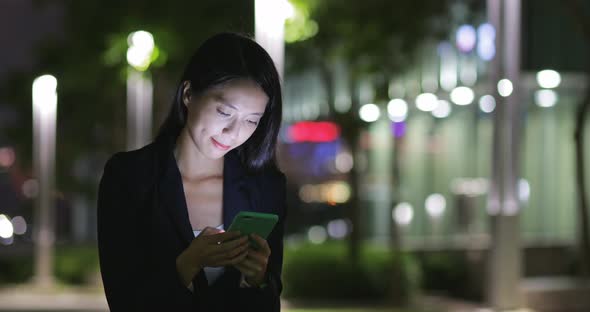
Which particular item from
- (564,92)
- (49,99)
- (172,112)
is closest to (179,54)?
(49,99)

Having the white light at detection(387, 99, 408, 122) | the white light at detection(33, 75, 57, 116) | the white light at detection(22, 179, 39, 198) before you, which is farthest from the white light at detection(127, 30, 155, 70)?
the white light at detection(22, 179, 39, 198)

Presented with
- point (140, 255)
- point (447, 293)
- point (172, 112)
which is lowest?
point (447, 293)

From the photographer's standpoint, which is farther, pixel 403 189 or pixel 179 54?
pixel 403 189

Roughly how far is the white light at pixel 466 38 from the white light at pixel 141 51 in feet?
43.1

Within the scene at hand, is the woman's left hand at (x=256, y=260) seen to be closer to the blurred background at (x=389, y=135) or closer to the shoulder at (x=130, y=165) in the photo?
the shoulder at (x=130, y=165)

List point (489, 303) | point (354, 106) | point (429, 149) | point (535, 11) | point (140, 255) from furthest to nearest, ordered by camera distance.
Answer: point (429, 149), point (535, 11), point (354, 106), point (489, 303), point (140, 255)

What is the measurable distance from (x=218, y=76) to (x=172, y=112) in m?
0.27

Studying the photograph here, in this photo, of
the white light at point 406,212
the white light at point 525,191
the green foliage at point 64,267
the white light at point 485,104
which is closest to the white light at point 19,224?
the green foliage at point 64,267

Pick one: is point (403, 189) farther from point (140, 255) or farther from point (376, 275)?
point (140, 255)

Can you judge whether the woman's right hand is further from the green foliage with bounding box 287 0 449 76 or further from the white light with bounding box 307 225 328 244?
the white light with bounding box 307 225 328 244

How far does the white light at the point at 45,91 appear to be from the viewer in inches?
1149

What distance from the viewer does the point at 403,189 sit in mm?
39031

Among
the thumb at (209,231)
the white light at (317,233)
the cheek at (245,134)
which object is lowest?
the white light at (317,233)

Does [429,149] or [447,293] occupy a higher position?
[429,149]
